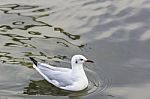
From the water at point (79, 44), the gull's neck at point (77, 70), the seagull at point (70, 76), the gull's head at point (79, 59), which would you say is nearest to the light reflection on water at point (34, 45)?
the water at point (79, 44)

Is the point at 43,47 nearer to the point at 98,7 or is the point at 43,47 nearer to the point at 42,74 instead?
the point at 42,74

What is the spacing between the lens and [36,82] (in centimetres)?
1011

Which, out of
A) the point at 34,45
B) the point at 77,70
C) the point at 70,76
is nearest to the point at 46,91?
the point at 70,76

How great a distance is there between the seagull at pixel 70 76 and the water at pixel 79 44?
0.14m

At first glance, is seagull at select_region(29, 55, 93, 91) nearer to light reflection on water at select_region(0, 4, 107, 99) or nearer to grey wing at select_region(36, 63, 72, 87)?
grey wing at select_region(36, 63, 72, 87)

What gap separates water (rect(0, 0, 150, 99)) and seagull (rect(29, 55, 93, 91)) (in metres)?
0.14

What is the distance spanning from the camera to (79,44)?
1166 centimetres

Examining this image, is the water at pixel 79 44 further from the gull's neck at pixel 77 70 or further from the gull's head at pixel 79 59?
the gull's head at pixel 79 59

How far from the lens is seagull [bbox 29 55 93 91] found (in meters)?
9.81

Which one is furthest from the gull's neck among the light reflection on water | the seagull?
the light reflection on water

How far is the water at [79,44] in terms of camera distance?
390 inches

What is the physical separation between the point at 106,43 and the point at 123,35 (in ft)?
2.14

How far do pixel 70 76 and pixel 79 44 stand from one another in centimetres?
190

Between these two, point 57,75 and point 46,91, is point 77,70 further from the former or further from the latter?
point 46,91
